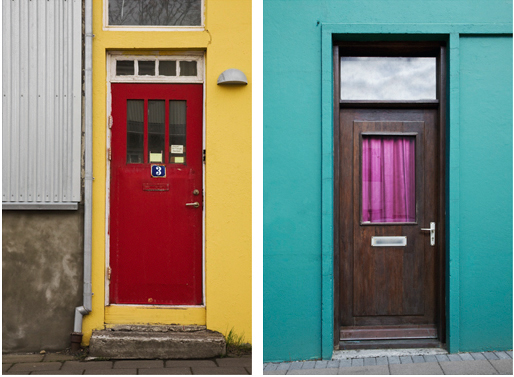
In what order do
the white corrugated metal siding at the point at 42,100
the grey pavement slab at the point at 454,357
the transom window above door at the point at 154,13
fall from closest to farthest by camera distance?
the grey pavement slab at the point at 454,357, the white corrugated metal siding at the point at 42,100, the transom window above door at the point at 154,13

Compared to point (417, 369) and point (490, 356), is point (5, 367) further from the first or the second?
point (490, 356)

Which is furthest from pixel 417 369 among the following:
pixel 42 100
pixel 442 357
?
pixel 42 100

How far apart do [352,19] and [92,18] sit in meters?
2.33

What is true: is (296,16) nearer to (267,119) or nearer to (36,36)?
(267,119)

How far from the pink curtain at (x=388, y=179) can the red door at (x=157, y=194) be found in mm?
1595

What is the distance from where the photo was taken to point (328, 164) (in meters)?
3.88

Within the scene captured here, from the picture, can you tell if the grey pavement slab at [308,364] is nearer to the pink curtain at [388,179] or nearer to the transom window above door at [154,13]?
the pink curtain at [388,179]

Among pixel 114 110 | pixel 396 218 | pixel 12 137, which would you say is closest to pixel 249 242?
pixel 396 218

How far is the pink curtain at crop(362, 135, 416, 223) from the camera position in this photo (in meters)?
4.18

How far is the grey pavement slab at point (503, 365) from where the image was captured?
3.65 metres

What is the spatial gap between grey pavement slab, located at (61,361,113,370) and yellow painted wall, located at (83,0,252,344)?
0.82 feet

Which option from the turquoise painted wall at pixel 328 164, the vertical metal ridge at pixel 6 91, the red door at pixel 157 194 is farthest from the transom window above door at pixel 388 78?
the vertical metal ridge at pixel 6 91

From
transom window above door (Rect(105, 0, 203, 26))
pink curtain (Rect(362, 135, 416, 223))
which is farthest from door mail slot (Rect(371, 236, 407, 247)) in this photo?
transom window above door (Rect(105, 0, 203, 26))

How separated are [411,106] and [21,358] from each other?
424 cm
